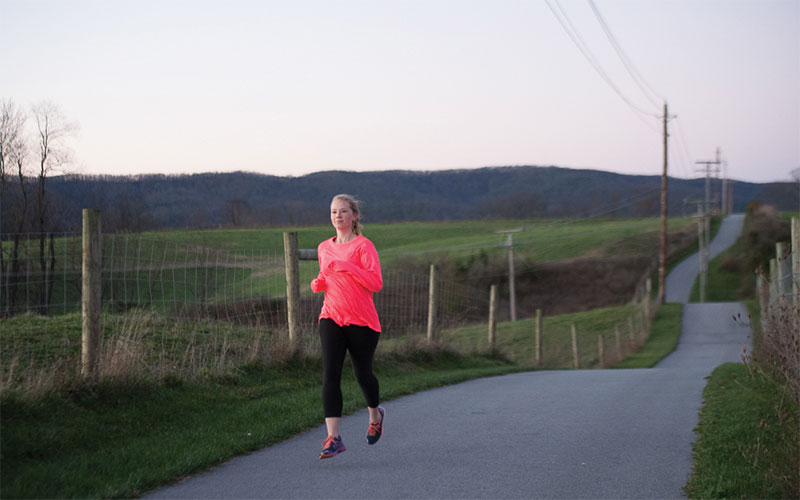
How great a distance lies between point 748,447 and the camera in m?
5.62

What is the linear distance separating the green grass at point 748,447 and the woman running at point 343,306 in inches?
105

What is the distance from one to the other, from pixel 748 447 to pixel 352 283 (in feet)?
10.4

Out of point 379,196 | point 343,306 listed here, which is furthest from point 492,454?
point 379,196

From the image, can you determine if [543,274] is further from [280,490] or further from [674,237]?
[280,490]

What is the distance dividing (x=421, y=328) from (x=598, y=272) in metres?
51.8

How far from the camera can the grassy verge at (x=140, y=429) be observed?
5156 mm

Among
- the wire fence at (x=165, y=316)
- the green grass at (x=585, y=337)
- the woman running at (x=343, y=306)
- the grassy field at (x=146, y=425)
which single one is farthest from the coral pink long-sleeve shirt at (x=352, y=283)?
the green grass at (x=585, y=337)

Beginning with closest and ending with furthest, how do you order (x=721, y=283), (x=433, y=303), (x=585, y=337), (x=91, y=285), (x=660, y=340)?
(x=91, y=285), (x=433, y=303), (x=660, y=340), (x=585, y=337), (x=721, y=283)

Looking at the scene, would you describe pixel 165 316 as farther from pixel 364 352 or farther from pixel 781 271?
pixel 781 271

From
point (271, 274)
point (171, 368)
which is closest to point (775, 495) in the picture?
point (171, 368)

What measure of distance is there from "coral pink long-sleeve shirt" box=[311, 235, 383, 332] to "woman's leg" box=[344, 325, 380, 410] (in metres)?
0.07

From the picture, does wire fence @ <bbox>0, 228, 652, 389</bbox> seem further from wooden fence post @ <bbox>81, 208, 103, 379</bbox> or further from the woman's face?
the woman's face

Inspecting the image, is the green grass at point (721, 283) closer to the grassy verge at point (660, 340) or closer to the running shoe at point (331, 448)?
the grassy verge at point (660, 340)

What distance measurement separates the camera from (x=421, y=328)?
51.9 ft
